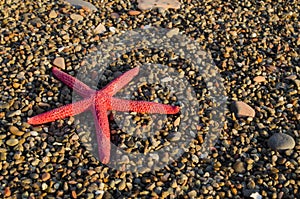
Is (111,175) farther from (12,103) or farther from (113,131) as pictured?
(12,103)

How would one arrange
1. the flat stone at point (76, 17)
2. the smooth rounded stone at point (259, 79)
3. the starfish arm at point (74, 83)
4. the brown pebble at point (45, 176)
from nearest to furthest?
1. the brown pebble at point (45, 176)
2. the starfish arm at point (74, 83)
3. the smooth rounded stone at point (259, 79)
4. the flat stone at point (76, 17)

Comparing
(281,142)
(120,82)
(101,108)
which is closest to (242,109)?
(281,142)

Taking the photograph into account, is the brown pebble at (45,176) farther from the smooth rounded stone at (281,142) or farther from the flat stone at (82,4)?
the flat stone at (82,4)

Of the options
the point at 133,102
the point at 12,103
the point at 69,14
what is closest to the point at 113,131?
the point at 133,102

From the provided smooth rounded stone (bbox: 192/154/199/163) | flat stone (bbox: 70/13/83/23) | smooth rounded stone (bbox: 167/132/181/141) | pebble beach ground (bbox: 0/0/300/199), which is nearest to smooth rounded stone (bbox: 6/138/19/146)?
pebble beach ground (bbox: 0/0/300/199)

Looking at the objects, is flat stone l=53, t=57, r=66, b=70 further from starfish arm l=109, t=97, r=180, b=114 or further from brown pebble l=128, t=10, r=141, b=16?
brown pebble l=128, t=10, r=141, b=16

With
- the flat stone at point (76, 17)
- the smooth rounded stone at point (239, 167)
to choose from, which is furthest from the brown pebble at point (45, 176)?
the flat stone at point (76, 17)

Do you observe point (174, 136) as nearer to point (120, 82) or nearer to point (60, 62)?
point (120, 82)
